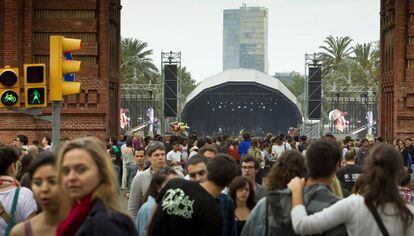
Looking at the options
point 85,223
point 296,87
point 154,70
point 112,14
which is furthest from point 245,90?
point 85,223

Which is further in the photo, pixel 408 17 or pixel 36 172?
pixel 408 17

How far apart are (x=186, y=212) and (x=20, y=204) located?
1.47 metres

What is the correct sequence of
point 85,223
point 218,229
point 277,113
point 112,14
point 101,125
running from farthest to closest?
1. point 277,113
2. point 112,14
3. point 101,125
4. point 218,229
5. point 85,223

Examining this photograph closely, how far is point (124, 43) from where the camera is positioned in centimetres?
7744

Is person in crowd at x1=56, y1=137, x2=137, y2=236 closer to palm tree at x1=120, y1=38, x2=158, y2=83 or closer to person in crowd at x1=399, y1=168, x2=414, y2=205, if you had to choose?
person in crowd at x1=399, y1=168, x2=414, y2=205

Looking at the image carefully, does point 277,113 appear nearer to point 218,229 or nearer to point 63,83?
point 63,83

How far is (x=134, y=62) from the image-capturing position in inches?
3036

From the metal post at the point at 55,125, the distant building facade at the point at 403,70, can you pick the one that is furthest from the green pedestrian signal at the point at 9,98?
the distant building facade at the point at 403,70

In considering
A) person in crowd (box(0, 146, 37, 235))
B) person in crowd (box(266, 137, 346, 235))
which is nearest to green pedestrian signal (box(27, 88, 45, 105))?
person in crowd (box(0, 146, 37, 235))

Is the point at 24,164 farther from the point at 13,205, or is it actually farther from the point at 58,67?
the point at 13,205

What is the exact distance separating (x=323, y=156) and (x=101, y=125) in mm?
25242

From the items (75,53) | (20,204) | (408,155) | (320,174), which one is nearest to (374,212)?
(320,174)

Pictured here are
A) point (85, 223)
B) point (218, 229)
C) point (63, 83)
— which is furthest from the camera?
point (63, 83)

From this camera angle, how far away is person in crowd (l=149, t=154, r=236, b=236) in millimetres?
6758
